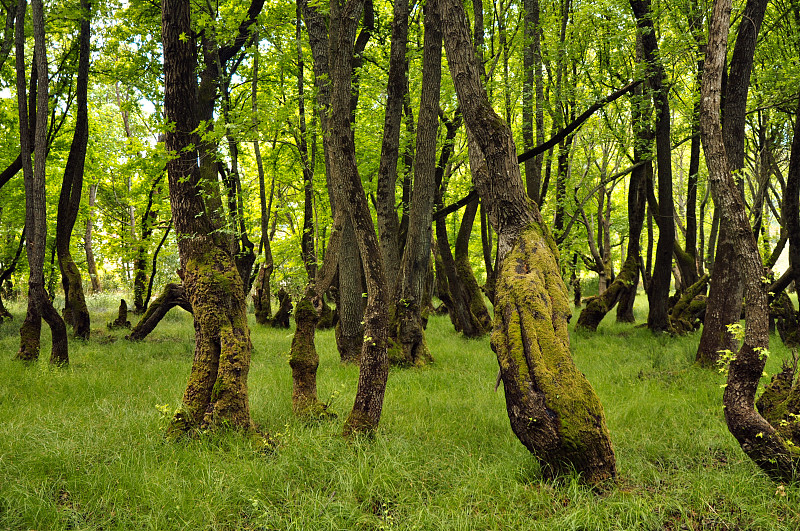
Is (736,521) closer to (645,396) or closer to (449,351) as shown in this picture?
(645,396)

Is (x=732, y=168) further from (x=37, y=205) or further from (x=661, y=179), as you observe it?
(x=37, y=205)

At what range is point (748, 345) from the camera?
411 cm

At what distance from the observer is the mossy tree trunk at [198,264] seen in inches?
215

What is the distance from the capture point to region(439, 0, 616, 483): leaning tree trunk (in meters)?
4.02

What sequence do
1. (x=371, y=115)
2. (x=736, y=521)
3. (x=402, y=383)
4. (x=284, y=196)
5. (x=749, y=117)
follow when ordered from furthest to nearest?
(x=284, y=196) → (x=371, y=115) → (x=749, y=117) → (x=402, y=383) → (x=736, y=521)

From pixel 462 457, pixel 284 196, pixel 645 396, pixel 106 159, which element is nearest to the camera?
pixel 462 457

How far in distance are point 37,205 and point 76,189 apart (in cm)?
361

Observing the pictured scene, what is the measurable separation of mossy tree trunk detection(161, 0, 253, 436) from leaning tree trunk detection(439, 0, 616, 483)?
3.00m

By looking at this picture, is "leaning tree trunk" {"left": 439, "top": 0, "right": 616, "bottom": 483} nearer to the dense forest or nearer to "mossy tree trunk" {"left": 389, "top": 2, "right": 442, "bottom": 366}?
the dense forest

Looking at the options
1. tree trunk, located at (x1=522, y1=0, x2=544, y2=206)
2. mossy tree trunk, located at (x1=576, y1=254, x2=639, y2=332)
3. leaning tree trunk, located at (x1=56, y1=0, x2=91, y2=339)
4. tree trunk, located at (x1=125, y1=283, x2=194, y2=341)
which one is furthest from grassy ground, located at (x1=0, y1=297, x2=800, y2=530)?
mossy tree trunk, located at (x1=576, y1=254, x2=639, y2=332)

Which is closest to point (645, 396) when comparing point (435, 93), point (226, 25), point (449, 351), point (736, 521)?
point (736, 521)

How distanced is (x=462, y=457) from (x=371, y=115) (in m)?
12.2

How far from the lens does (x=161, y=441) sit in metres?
5.14

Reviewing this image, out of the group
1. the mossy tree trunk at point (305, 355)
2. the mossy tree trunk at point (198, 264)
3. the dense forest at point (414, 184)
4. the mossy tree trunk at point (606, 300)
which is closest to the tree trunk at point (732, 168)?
the dense forest at point (414, 184)
